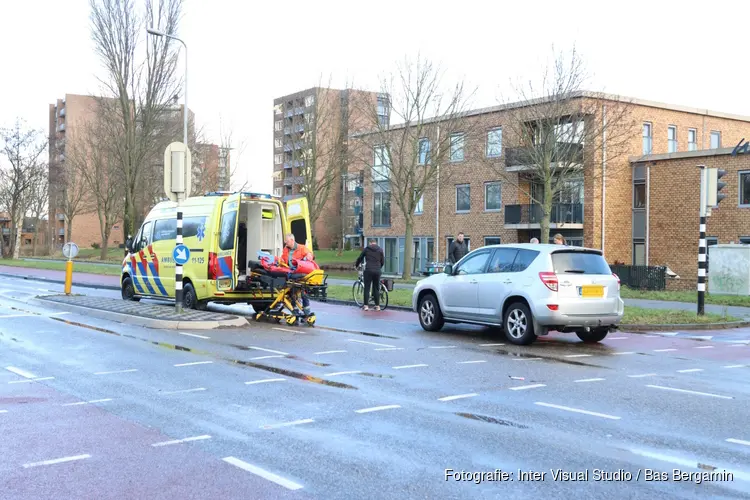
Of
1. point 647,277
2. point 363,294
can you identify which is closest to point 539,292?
point 363,294

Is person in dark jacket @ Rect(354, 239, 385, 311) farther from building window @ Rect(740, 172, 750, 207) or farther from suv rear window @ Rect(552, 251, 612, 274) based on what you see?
building window @ Rect(740, 172, 750, 207)

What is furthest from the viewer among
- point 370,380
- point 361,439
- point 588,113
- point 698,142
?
point 698,142

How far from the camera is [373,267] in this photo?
1852 centimetres

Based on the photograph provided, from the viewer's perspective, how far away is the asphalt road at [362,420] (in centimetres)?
473

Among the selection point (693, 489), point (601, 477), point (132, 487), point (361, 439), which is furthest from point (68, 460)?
point (693, 489)

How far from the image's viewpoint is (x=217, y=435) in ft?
19.1

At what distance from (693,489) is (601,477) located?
579 mm

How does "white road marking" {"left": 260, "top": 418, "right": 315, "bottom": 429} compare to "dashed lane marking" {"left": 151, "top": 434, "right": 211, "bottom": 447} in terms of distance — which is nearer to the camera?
"dashed lane marking" {"left": 151, "top": 434, "right": 211, "bottom": 447}

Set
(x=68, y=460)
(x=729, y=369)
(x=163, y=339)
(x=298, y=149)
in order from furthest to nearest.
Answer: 1. (x=298, y=149)
2. (x=163, y=339)
3. (x=729, y=369)
4. (x=68, y=460)

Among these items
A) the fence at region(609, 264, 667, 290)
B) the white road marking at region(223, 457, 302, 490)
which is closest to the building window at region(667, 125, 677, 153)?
the fence at region(609, 264, 667, 290)

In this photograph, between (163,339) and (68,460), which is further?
(163,339)

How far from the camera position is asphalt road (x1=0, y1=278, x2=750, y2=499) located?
4727 mm

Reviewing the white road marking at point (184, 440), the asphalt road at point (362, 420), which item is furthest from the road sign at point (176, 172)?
the white road marking at point (184, 440)

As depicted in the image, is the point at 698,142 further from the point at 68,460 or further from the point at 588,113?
the point at 68,460
